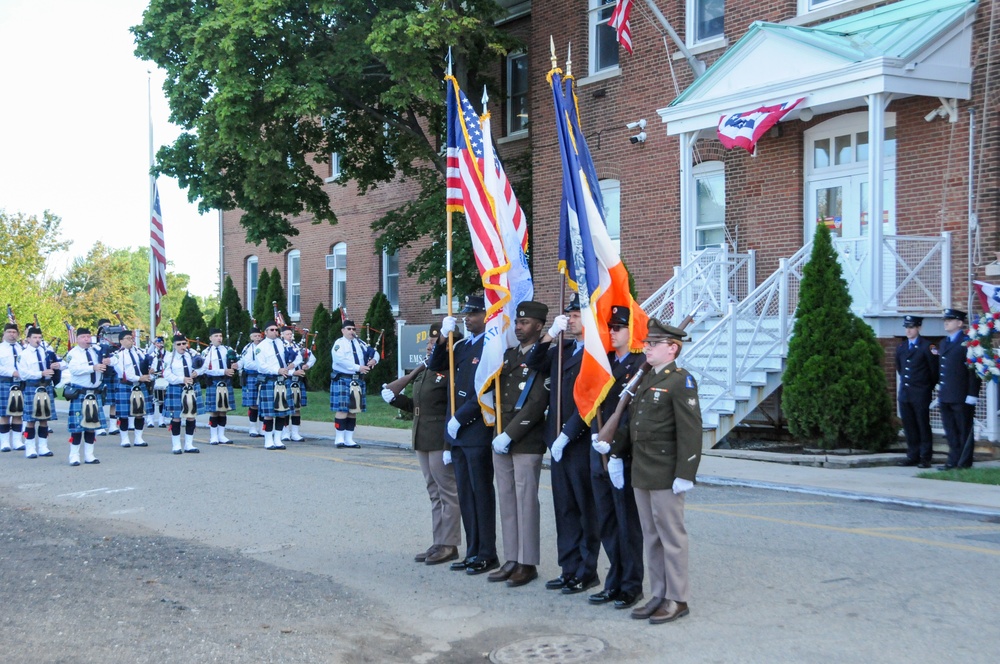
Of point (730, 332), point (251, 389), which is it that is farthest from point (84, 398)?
point (730, 332)

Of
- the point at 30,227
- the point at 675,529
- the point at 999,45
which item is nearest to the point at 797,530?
the point at 675,529

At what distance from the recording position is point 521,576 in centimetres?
759

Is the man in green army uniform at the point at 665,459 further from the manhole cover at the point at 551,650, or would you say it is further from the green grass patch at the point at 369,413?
the green grass patch at the point at 369,413

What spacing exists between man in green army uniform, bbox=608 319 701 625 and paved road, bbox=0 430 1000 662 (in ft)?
0.85

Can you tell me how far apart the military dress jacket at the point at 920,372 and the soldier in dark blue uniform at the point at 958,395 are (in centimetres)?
50

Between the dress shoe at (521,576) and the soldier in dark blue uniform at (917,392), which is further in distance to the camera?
the soldier in dark blue uniform at (917,392)

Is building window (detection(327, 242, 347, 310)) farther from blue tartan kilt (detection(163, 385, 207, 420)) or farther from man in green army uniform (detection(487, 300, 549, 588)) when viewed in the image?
man in green army uniform (detection(487, 300, 549, 588))

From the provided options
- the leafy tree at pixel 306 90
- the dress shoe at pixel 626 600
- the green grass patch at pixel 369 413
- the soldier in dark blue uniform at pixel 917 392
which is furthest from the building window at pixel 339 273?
the dress shoe at pixel 626 600

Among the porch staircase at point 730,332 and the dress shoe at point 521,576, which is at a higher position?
the porch staircase at point 730,332

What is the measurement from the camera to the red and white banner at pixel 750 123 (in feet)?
53.1

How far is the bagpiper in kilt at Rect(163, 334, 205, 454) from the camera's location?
17.1 m

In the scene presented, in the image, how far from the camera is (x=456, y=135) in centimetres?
889

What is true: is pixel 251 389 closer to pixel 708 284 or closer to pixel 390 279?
pixel 708 284

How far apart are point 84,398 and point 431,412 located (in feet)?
30.0
